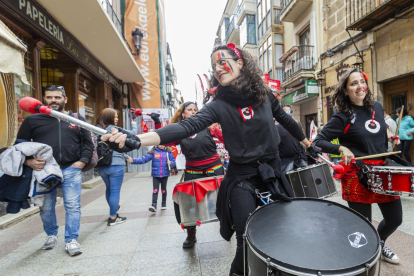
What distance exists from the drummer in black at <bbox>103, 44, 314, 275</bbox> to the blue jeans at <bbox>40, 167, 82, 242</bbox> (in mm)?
2296

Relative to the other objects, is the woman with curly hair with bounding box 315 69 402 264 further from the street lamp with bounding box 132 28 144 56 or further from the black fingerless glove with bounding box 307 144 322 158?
the street lamp with bounding box 132 28 144 56

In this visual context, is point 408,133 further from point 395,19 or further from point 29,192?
point 29,192

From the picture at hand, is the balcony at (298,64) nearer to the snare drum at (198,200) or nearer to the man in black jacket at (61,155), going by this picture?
the snare drum at (198,200)

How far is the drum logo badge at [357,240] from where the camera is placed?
1207mm

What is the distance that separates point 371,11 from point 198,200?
8.84m

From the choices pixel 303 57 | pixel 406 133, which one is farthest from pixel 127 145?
pixel 303 57

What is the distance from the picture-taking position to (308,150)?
2436 mm

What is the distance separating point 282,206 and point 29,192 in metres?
2.83

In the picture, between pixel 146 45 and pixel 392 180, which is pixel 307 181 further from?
pixel 146 45

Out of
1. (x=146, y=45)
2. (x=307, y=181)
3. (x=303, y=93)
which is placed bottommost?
(x=307, y=181)

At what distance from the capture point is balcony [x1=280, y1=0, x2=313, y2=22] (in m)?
13.1

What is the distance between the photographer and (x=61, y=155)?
10.8ft

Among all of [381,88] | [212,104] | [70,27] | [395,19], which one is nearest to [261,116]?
[212,104]

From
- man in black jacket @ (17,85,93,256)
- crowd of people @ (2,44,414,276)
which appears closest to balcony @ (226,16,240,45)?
crowd of people @ (2,44,414,276)
